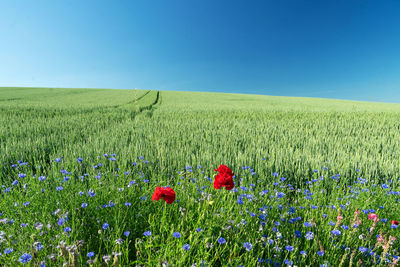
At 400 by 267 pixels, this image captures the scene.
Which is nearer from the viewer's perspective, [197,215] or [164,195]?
[164,195]

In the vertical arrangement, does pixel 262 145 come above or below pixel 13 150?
above

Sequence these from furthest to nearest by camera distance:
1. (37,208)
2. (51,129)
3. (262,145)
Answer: (51,129) → (262,145) → (37,208)

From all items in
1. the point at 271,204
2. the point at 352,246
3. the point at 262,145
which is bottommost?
the point at 352,246

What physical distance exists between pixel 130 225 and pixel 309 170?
2941mm

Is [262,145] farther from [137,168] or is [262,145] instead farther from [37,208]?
[37,208]

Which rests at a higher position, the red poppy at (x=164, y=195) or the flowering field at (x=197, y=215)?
the red poppy at (x=164, y=195)

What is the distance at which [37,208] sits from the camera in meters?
2.13

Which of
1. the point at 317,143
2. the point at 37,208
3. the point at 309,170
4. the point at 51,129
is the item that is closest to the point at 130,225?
the point at 37,208

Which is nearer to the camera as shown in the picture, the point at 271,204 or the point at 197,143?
the point at 271,204

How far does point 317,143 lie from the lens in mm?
4828

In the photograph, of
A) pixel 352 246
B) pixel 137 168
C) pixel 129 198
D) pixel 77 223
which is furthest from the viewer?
pixel 137 168

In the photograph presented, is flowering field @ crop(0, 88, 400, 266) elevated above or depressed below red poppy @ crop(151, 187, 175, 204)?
below

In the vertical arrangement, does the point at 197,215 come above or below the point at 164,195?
below

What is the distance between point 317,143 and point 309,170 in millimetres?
1578
